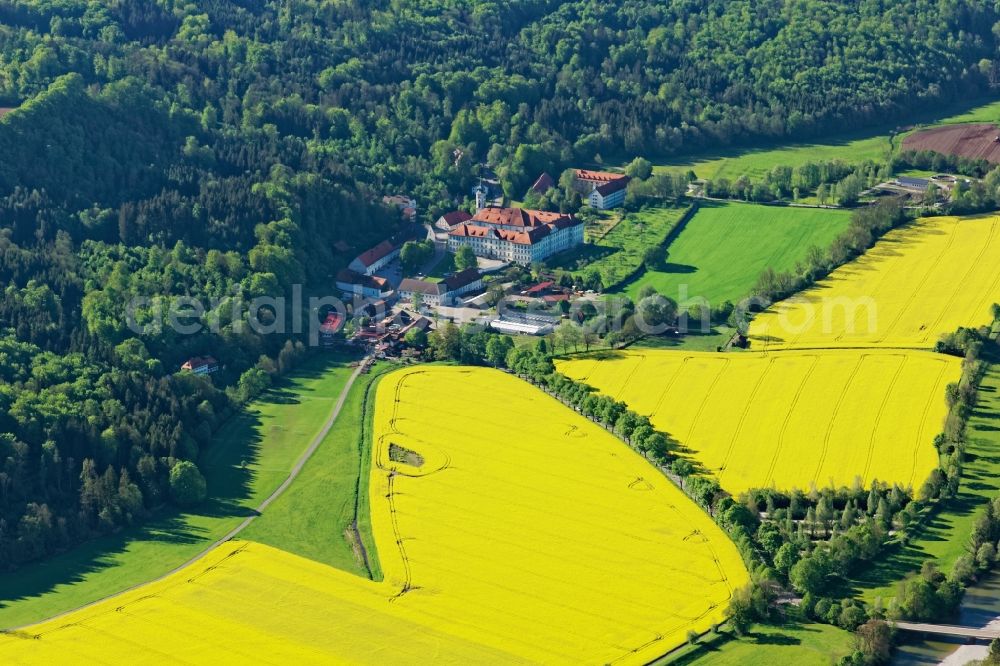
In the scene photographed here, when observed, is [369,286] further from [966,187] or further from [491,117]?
[966,187]

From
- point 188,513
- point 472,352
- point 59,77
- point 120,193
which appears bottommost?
point 188,513

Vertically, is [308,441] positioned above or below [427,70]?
below

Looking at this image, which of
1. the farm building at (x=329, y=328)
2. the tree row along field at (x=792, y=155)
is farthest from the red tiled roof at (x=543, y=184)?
the farm building at (x=329, y=328)

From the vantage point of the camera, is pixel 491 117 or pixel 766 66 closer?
pixel 491 117

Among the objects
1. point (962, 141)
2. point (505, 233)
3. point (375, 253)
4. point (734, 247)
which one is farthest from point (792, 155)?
point (375, 253)

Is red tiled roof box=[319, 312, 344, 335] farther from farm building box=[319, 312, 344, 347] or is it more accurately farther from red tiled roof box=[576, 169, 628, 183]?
red tiled roof box=[576, 169, 628, 183]

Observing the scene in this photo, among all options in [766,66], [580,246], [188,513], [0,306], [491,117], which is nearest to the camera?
[188,513]

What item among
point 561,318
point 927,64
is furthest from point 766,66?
point 561,318

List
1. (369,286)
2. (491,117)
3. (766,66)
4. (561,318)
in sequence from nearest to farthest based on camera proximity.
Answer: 1. (561,318)
2. (369,286)
3. (491,117)
4. (766,66)
